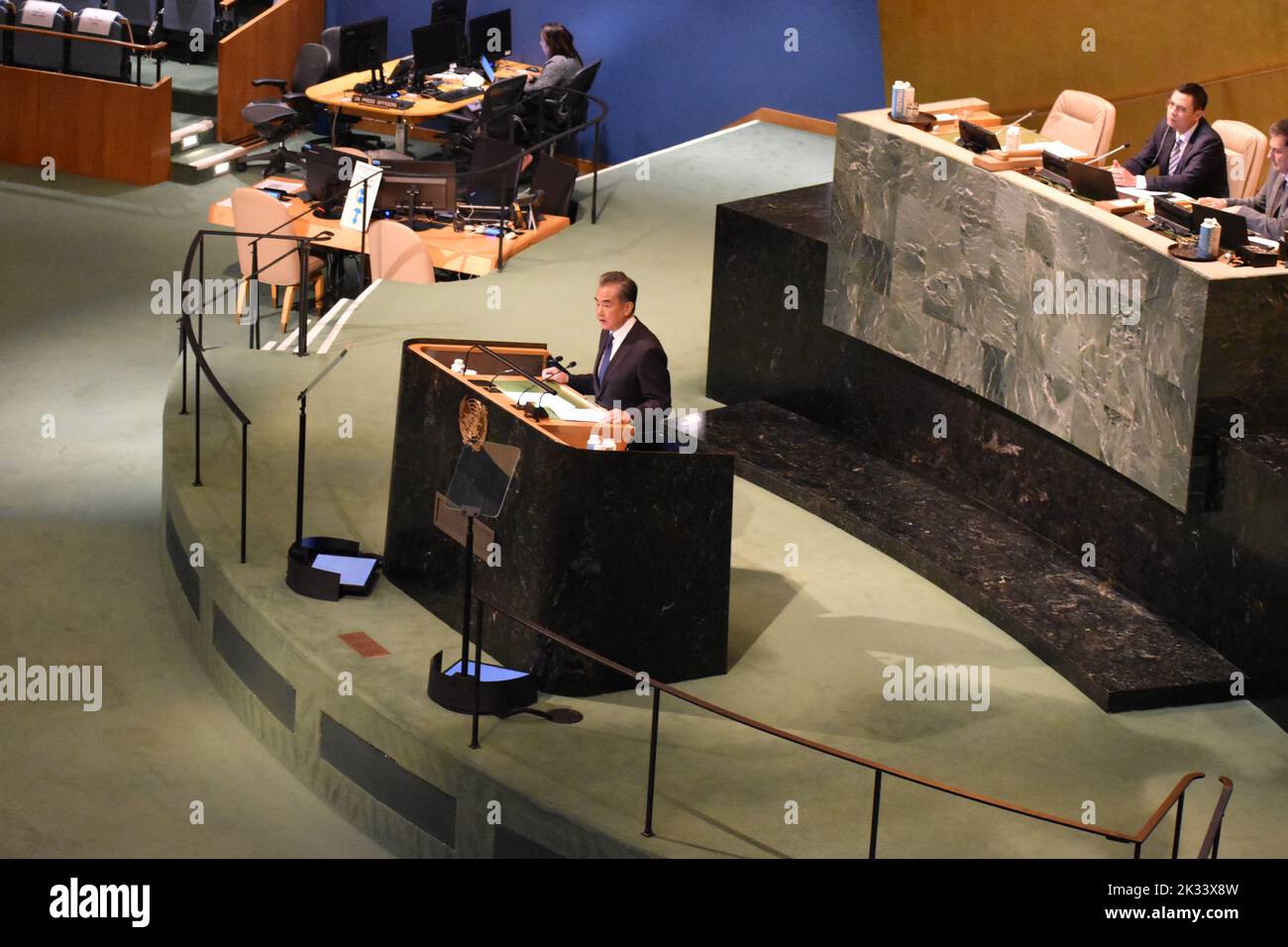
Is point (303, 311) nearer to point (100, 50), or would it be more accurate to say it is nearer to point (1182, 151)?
point (1182, 151)

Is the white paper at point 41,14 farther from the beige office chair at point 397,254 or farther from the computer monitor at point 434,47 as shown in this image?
the beige office chair at point 397,254

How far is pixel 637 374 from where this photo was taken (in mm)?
6871

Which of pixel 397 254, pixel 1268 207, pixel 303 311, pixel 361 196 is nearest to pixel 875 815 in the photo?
pixel 1268 207

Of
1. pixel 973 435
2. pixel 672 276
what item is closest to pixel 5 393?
pixel 672 276

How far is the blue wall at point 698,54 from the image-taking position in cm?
1395

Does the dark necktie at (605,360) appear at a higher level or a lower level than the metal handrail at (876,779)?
higher

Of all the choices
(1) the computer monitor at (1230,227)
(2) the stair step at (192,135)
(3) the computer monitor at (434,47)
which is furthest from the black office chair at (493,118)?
(1) the computer monitor at (1230,227)

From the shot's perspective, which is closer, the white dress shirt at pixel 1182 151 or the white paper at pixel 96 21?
the white dress shirt at pixel 1182 151

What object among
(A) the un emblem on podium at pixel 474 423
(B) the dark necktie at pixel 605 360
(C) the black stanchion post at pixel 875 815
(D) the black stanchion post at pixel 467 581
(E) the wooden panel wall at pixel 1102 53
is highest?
(E) the wooden panel wall at pixel 1102 53

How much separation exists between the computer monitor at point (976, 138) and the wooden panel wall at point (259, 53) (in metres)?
7.83

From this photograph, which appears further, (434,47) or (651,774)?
(434,47)

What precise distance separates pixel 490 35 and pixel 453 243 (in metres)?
4.42

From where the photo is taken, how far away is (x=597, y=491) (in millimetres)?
6359

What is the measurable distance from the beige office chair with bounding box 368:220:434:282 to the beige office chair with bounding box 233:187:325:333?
43cm
